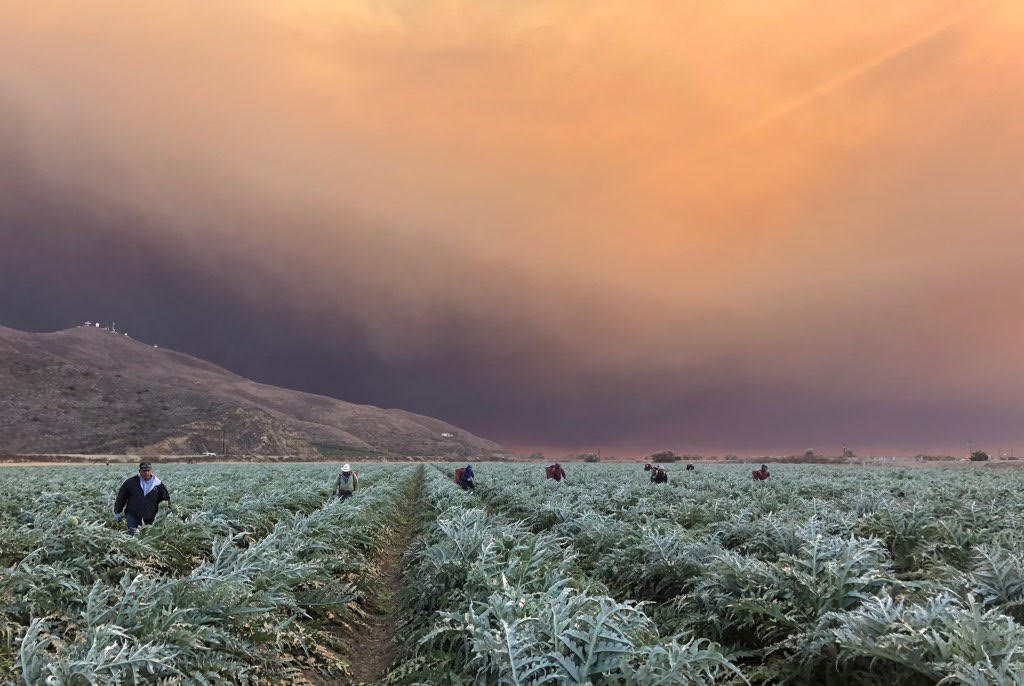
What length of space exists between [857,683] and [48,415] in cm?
12933

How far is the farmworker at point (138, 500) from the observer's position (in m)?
9.32

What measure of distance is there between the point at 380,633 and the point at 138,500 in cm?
511

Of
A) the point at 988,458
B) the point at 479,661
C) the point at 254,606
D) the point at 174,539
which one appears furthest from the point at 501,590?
the point at 988,458

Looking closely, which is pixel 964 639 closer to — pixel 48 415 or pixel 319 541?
pixel 319 541

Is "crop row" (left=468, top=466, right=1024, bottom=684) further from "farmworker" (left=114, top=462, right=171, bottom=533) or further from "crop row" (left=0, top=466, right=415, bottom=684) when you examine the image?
"farmworker" (left=114, top=462, right=171, bottom=533)

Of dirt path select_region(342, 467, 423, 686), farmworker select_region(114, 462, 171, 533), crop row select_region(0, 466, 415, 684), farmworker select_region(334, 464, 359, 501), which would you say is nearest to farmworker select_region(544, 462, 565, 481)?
farmworker select_region(334, 464, 359, 501)

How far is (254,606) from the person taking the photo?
5406 millimetres

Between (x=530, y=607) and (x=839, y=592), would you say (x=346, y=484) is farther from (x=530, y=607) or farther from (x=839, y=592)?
(x=839, y=592)

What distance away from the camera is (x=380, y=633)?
792 centimetres

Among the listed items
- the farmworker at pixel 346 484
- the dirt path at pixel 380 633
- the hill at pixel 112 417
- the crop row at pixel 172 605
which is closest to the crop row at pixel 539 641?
the dirt path at pixel 380 633

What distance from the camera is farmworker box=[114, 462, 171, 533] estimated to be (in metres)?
9.32

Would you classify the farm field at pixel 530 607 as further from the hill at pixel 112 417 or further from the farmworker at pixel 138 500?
the hill at pixel 112 417

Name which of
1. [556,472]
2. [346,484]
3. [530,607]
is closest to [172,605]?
[530,607]

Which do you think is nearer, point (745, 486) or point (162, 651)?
point (162, 651)
